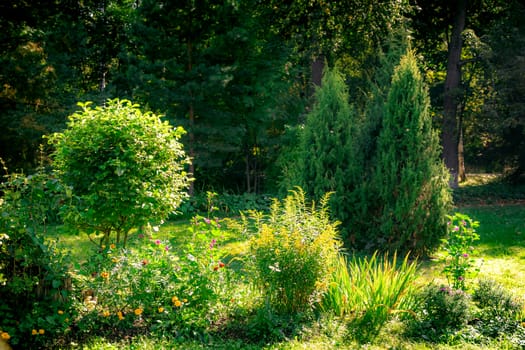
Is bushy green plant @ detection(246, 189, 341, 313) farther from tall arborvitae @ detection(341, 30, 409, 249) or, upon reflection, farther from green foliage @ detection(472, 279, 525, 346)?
tall arborvitae @ detection(341, 30, 409, 249)

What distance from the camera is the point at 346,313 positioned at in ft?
15.3

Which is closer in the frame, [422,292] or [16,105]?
[422,292]

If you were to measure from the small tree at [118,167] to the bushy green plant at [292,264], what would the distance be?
1.25 m

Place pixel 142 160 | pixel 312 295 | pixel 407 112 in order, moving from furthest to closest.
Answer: pixel 407 112
pixel 142 160
pixel 312 295

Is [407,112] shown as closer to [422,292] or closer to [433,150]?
[433,150]

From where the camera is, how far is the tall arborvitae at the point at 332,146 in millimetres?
7824

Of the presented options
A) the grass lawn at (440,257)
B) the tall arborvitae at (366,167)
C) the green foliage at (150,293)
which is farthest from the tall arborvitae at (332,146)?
the green foliage at (150,293)

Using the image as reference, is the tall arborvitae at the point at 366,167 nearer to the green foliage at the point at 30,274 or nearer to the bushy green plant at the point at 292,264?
the bushy green plant at the point at 292,264

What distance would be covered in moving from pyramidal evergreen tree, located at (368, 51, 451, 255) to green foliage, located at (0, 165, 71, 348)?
4970 mm

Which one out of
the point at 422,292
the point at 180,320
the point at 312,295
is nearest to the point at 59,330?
the point at 180,320

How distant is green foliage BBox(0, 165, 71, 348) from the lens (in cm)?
386

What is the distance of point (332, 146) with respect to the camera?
26.0ft

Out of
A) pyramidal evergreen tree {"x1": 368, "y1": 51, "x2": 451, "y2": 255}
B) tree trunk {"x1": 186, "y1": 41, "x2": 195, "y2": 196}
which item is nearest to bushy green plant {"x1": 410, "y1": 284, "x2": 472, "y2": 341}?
pyramidal evergreen tree {"x1": 368, "y1": 51, "x2": 451, "y2": 255}

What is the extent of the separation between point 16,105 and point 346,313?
12.0m
